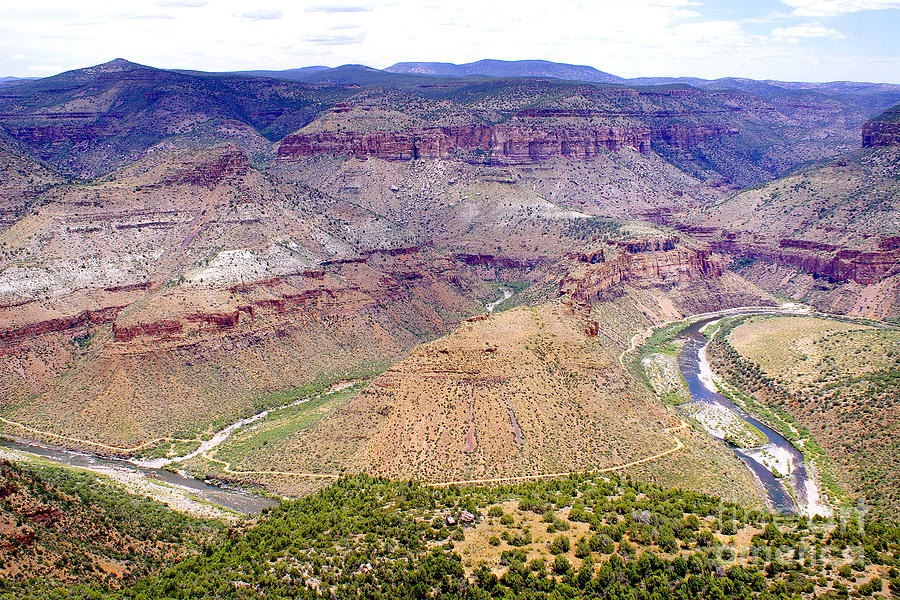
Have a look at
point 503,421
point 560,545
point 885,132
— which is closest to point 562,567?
point 560,545

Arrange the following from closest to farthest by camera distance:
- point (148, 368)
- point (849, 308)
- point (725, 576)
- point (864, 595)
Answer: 1. point (864, 595)
2. point (725, 576)
3. point (148, 368)
4. point (849, 308)

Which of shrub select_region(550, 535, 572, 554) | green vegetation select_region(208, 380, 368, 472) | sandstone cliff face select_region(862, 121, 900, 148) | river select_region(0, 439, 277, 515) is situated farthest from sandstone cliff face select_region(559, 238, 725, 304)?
shrub select_region(550, 535, 572, 554)

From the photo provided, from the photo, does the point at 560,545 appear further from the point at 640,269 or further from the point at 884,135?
the point at 884,135

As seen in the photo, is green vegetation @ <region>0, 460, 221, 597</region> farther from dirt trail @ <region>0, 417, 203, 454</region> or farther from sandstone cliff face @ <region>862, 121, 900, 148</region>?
sandstone cliff face @ <region>862, 121, 900, 148</region>

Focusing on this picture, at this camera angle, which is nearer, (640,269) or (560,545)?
(560,545)

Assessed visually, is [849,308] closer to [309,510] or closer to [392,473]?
[392,473]

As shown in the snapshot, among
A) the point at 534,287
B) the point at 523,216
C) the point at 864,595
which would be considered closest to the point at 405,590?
the point at 864,595

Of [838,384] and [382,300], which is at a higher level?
[382,300]
